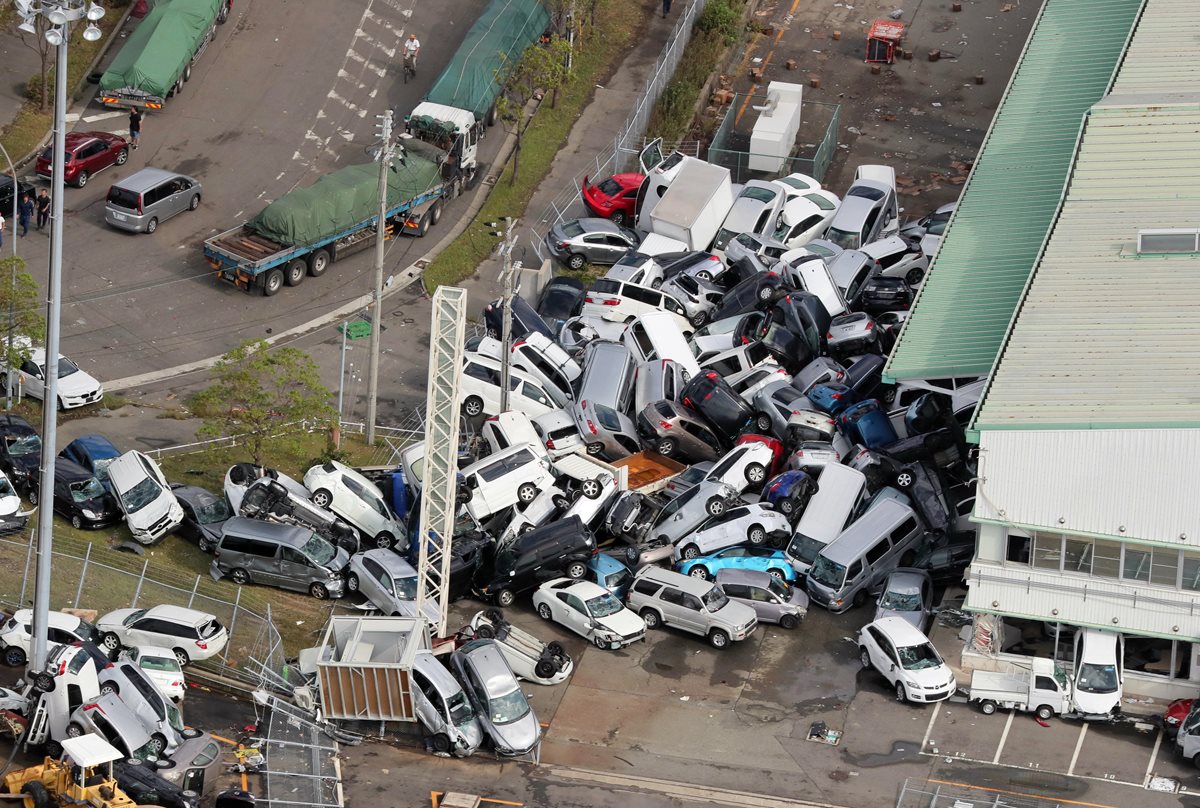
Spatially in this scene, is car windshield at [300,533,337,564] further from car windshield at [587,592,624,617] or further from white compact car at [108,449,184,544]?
car windshield at [587,592,624,617]

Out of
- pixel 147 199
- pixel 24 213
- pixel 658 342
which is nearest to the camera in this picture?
pixel 658 342

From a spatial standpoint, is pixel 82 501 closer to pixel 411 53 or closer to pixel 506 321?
pixel 506 321

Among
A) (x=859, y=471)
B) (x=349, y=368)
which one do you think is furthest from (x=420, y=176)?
(x=859, y=471)

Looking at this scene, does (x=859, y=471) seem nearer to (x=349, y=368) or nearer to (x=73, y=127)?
(x=349, y=368)

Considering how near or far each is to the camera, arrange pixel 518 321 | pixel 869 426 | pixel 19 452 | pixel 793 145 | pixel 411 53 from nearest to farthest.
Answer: pixel 19 452 < pixel 869 426 < pixel 518 321 < pixel 793 145 < pixel 411 53

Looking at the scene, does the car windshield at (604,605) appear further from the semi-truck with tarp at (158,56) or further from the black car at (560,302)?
the semi-truck with tarp at (158,56)

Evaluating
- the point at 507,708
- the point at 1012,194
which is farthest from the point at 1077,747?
the point at 1012,194
